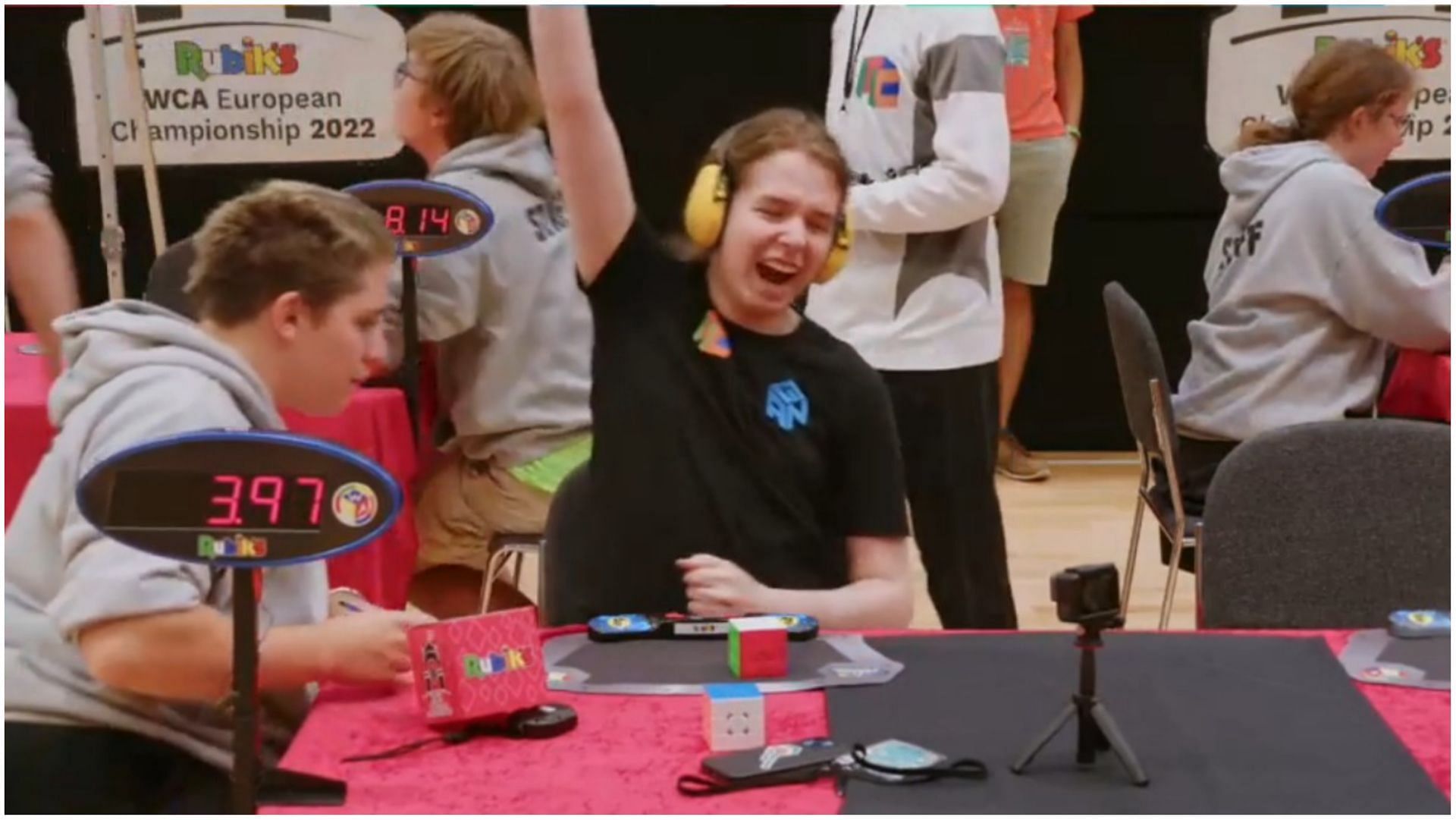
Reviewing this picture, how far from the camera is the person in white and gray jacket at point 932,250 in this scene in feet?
7.22

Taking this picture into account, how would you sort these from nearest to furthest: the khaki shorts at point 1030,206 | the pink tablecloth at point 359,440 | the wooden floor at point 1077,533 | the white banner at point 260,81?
the pink tablecloth at point 359,440, the white banner at point 260,81, the khaki shorts at point 1030,206, the wooden floor at point 1077,533

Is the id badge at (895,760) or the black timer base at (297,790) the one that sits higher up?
the black timer base at (297,790)

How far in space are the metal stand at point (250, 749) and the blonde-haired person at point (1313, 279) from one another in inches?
70.5

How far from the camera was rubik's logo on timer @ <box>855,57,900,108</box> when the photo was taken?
2217mm

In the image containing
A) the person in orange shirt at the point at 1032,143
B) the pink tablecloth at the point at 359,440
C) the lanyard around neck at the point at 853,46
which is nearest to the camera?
the pink tablecloth at the point at 359,440

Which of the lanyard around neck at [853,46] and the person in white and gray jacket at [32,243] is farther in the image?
the person in white and gray jacket at [32,243]

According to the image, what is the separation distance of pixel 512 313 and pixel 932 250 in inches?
24.8

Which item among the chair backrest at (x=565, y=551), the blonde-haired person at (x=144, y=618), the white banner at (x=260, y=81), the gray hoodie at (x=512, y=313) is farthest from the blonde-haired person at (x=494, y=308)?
the blonde-haired person at (x=144, y=618)

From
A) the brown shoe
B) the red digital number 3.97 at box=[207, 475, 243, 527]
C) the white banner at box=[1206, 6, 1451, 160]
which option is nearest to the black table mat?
the red digital number 3.97 at box=[207, 475, 243, 527]

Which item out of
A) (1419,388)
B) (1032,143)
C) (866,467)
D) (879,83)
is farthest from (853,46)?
(1419,388)

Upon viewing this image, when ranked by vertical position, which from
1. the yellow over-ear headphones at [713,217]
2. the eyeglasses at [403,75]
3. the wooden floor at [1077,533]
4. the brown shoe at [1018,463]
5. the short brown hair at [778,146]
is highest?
the eyeglasses at [403,75]

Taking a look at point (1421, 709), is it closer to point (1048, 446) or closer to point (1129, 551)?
point (1129, 551)

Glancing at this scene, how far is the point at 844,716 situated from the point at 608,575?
1.81 feet

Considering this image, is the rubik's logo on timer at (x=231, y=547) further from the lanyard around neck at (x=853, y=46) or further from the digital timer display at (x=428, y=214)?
the lanyard around neck at (x=853, y=46)
